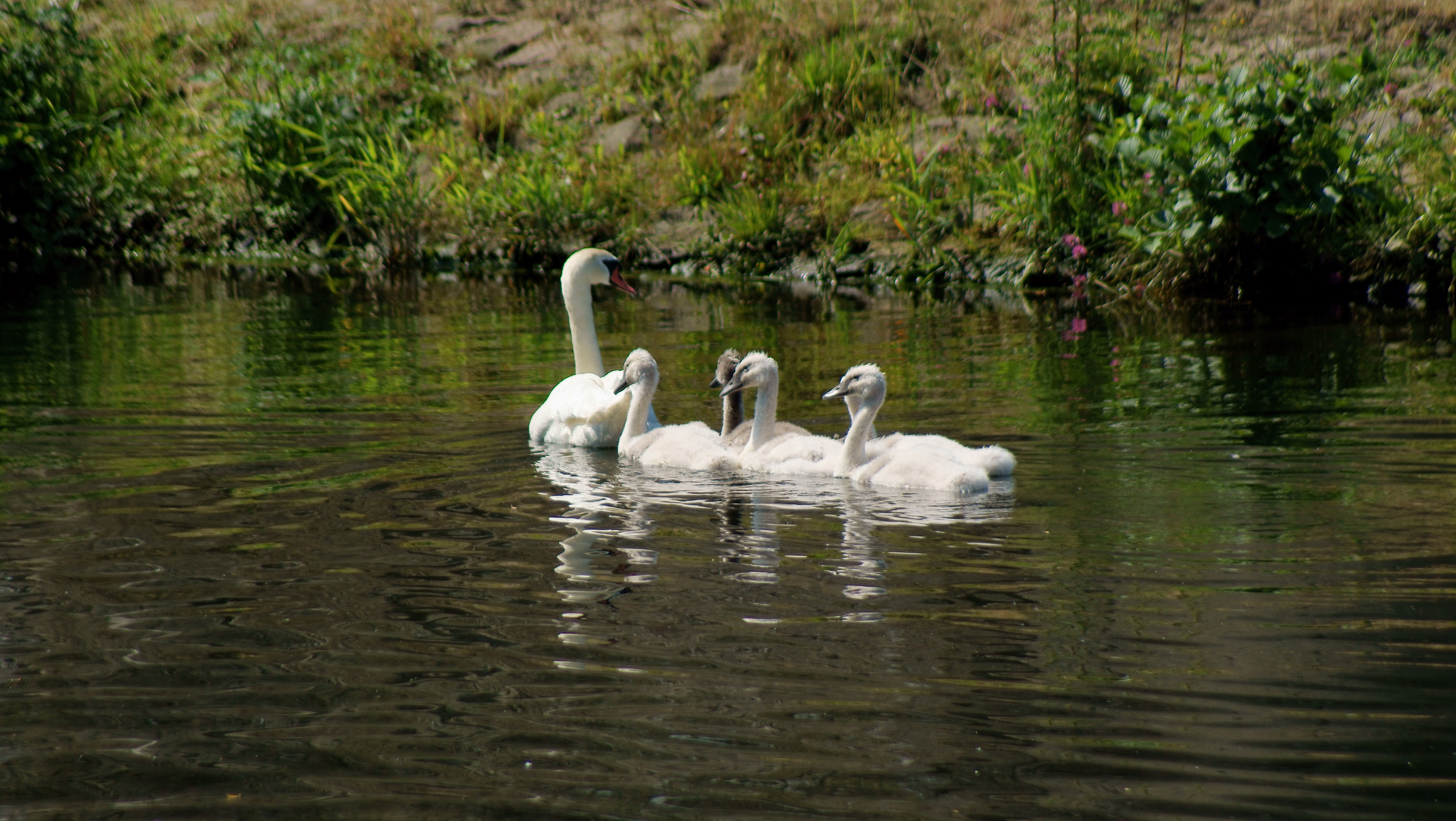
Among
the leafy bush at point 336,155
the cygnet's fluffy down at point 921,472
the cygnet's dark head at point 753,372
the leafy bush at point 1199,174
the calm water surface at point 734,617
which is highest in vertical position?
the leafy bush at point 336,155

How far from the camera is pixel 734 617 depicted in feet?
13.6

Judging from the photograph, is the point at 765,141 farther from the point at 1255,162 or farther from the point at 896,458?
the point at 896,458

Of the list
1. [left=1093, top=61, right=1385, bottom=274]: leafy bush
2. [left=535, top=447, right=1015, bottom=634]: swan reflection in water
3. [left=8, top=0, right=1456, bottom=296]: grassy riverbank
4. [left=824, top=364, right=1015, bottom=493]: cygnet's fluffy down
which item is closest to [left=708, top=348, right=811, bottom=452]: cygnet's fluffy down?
[left=535, top=447, right=1015, bottom=634]: swan reflection in water

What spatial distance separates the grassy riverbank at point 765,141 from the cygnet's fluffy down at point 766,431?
18.9 ft

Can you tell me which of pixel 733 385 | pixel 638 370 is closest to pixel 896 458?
pixel 733 385

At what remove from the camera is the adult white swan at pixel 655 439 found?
255 inches

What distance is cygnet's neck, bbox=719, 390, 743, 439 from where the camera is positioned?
719 cm

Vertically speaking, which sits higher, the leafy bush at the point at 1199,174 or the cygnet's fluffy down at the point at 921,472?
the leafy bush at the point at 1199,174

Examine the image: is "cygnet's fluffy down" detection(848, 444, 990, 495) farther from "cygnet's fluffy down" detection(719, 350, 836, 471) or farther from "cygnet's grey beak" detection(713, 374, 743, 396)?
"cygnet's grey beak" detection(713, 374, 743, 396)

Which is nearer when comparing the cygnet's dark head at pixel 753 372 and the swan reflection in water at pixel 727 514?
the swan reflection in water at pixel 727 514

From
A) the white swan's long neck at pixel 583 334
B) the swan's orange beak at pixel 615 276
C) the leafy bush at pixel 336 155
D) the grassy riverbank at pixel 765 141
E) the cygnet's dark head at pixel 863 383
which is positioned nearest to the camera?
the cygnet's dark head at pixel 863 383

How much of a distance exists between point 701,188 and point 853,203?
1.73m

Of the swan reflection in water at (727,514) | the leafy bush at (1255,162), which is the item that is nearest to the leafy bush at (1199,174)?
the leafy bush at (1255,162)

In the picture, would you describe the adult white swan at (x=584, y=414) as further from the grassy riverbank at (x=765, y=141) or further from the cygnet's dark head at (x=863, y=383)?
the grassy riverbank at (x=765, y=141)
